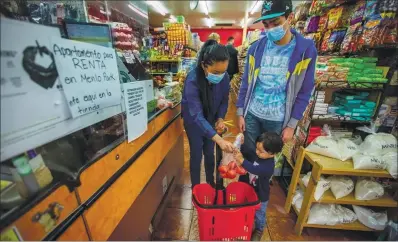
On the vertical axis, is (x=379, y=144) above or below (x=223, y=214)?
above

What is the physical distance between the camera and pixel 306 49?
124cm

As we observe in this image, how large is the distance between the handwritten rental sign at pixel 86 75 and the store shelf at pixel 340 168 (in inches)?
57.7

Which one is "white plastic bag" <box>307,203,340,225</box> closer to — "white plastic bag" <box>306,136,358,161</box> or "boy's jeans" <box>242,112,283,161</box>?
"white plastic bag" <box>306,136,358,161</box>

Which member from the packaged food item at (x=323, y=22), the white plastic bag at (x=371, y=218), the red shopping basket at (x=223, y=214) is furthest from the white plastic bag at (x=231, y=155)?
the packaged food item at (x=323, y=22)

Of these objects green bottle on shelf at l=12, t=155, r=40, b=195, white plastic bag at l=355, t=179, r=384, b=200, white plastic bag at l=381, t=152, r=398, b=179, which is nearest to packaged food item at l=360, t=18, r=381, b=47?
white plastic bag at l=381, t=152, r=398, b=179

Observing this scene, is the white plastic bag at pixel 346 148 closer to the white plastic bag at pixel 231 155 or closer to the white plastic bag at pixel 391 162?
the white plastic bag at pixel 391 162

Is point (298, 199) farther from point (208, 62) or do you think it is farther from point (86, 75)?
point (86, 75)

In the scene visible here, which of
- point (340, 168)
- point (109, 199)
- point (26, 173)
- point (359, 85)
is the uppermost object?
point (359, 85)

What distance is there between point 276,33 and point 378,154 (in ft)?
3.77

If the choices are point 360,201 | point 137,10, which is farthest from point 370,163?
point 137,10

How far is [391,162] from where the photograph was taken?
1.25 metres

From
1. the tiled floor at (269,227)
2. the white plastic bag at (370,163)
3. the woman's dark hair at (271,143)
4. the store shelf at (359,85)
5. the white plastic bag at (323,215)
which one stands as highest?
the store shelf at (359,85)

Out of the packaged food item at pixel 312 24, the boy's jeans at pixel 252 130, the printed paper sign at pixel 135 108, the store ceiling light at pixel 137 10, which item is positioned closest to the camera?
the printed paper sign at pixel 135 108

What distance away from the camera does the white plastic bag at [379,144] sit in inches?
53.2
